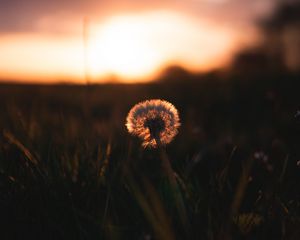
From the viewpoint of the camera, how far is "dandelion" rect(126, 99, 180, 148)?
163 centimetres

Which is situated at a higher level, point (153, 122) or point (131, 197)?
point (153, 122)

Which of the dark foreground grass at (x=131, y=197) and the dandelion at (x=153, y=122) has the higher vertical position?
A: the dandelion at (x=153, y=122)

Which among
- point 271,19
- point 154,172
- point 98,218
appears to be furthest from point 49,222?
point 271,19

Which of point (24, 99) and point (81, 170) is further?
point (24, 99)

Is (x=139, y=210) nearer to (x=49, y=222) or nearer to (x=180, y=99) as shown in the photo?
(x=49, y=222)

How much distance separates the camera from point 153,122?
1.63 meters

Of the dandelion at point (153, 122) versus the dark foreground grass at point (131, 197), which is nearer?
the dark foreground grass at point (131, 197)

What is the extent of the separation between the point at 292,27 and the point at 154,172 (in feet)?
96.4

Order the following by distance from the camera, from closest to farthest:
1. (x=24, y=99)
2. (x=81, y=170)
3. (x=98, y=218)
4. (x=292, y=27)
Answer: (x=98, y=218), (x=81, y=170), (x=24, y=99), (x=292, y=27)

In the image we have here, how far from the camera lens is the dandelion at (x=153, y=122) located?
1.63 m

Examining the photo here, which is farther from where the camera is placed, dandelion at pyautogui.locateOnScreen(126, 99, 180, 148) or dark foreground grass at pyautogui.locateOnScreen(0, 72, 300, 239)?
dandelion at pyautogui.locateOnScreen(126, 99, 180, 148)

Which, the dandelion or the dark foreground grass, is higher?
the dandelion

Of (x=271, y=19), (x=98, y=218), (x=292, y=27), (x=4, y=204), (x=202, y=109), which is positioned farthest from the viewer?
(x=271, y=19)

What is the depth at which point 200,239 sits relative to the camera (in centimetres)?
139
